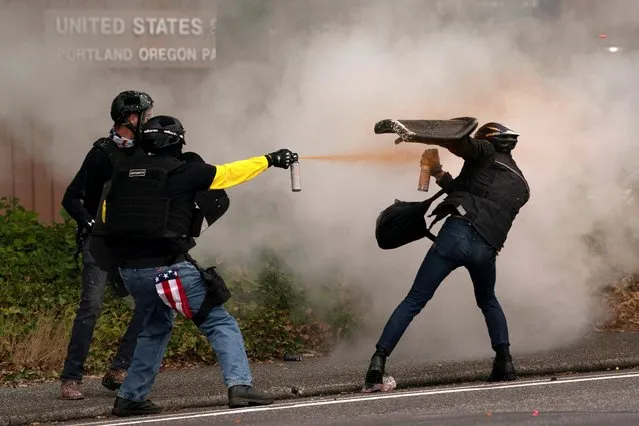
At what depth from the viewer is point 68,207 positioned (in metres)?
8.88

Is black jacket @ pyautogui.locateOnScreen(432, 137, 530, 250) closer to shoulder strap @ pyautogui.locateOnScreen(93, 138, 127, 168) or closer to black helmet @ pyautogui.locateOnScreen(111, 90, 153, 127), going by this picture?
black helmet @ pyautogui.locateOnScreen(111, 90, 153, 127)

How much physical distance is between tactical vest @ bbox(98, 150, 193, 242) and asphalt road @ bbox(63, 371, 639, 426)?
95cm

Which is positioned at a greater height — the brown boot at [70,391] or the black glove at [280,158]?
the black glove at [280,158]

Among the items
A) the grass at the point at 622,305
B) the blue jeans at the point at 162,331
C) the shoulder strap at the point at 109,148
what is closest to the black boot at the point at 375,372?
the blue jeans at the point at 162,331

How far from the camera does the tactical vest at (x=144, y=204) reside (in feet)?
26.5

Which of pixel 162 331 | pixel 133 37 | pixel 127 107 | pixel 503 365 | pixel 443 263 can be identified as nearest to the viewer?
pixel 162 331

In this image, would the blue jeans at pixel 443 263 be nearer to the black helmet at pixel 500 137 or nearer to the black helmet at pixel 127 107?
the black helmet at pixel 500 137

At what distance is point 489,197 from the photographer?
897cm

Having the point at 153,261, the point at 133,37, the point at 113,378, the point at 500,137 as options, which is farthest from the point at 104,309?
the point at 500,137

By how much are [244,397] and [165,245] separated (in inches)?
34.5

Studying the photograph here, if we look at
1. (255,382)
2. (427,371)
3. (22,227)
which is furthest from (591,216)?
(22,227)

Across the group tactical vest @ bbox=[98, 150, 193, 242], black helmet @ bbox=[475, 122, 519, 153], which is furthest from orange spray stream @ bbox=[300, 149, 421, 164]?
tactical vest @ bbox=[98, 150, 193, 242]

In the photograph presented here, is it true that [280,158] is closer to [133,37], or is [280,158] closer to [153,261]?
[153,261]

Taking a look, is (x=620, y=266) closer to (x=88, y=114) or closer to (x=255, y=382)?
(x=255, y=382)
